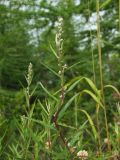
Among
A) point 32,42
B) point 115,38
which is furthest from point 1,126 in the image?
point 32,42

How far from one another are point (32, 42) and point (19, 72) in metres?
1.28

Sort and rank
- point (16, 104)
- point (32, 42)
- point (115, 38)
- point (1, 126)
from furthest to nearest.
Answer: point (32, 42) → point (115, 38) → point (16, 104) → point (1, 126)

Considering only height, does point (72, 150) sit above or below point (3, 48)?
above

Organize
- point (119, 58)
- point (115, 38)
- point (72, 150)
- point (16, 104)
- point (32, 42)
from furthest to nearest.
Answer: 1. point (32, 42)
2. point (119, 58)
3. point (115, 38)
4. point (16, 104)
5. point (72, 150)

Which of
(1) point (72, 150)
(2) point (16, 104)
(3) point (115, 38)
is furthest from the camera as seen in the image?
(3) point (115, 38)

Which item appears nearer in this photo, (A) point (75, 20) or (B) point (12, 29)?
(A) point (75, 20)

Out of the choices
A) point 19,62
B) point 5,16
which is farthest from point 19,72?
point 5,16

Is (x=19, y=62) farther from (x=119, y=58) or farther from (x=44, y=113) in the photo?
(x=44, y=113)

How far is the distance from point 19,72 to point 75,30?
119 centimetres

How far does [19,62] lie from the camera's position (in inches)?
353

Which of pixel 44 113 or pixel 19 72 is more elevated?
pixel 44 113

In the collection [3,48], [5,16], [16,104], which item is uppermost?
[5,16]

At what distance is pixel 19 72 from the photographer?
876 cm

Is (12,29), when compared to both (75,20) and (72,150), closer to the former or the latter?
(75,20)
